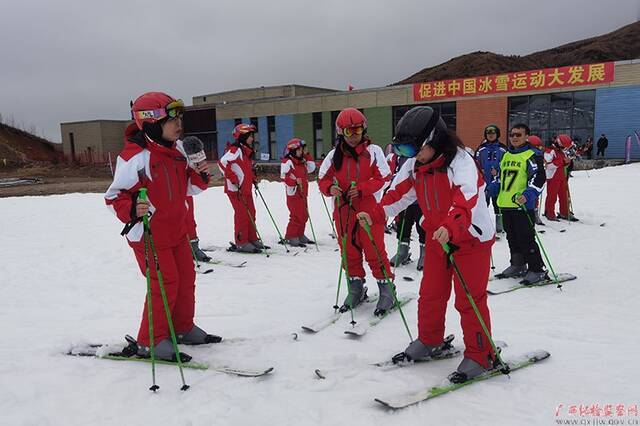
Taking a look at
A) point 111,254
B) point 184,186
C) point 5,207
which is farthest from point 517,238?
point 5,207

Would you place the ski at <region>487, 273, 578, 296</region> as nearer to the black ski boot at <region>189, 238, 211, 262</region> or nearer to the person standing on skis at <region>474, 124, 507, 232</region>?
the person standing on skis at <region>474, 124, 507, 232</region>

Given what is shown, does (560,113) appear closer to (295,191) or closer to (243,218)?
(295,191)

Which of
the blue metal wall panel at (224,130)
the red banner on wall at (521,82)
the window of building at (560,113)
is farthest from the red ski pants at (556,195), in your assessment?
the blue metal wall panel at (224,130)

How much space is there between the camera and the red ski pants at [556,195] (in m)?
10.7

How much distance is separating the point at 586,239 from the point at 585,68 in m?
19.6

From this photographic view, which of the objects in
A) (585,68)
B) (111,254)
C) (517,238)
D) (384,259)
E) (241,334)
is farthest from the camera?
(585,68)

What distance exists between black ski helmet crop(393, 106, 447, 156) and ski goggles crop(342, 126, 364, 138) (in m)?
1.52

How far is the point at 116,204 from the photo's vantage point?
3660mm

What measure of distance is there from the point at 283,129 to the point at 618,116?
22.8m

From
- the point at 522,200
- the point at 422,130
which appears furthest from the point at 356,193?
the point at 522,200

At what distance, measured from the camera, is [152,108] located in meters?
3.85

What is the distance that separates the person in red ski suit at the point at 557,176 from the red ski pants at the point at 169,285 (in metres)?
9.19

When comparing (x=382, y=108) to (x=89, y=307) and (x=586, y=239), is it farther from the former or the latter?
(x=89, y=307)

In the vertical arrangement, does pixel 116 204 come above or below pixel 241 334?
above
